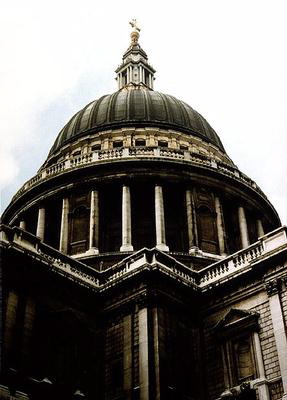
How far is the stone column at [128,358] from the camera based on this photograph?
1071 inches

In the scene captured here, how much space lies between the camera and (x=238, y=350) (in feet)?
92.6

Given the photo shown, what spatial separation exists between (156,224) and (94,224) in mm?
3846

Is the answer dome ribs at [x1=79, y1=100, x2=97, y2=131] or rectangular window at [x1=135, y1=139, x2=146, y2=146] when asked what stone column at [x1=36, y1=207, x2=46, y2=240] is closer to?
rectangular window at [x1=135, y1=139, x2=146, y2=146]

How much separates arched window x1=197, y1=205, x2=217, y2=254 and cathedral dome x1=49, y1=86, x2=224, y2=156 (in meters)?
9.89

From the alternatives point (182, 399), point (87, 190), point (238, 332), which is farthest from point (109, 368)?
point (87, 190)

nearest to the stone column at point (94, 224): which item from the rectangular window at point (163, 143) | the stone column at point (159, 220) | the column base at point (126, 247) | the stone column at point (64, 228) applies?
the column base at point (126, 247)

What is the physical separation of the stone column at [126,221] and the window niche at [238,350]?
11.8m

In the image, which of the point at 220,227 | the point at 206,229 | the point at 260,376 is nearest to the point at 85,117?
the point at 206,229

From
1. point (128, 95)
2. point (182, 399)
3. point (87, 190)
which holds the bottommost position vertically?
point (182, 399)

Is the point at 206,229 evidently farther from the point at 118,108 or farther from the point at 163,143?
the point at 118,108

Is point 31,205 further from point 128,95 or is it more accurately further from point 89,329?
point 89,329

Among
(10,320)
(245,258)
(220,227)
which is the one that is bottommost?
(10,320)

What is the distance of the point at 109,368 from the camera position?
94.4 feet

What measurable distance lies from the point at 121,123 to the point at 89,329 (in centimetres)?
2420
